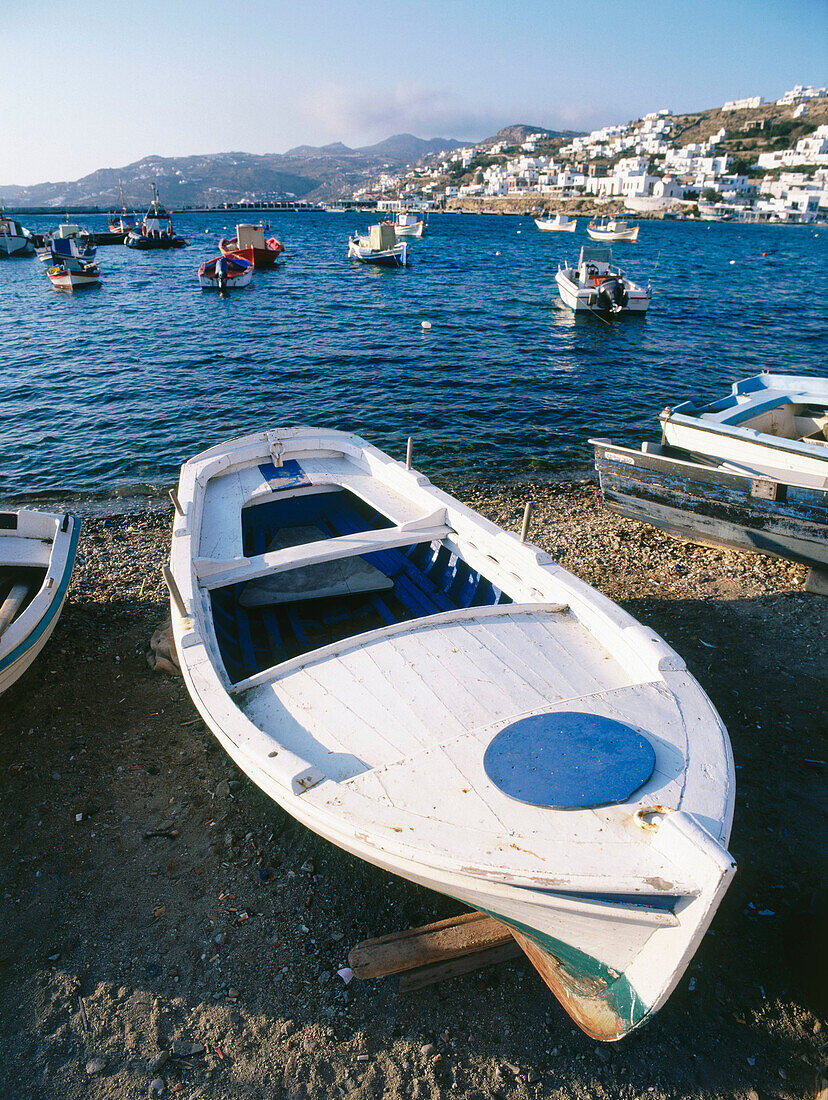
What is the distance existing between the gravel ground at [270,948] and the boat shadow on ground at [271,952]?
1cm

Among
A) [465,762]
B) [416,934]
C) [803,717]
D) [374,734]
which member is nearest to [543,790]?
[465,762]

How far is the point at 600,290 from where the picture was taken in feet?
96.2

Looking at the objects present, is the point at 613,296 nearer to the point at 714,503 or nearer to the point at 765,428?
the point at 765,428

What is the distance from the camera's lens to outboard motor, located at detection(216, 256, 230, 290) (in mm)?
39062

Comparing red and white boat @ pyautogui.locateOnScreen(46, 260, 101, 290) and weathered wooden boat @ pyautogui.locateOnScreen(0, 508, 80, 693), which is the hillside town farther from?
weathered wooden boat @ pyautogui.locateOnScreen(0, 508, 80, 693)

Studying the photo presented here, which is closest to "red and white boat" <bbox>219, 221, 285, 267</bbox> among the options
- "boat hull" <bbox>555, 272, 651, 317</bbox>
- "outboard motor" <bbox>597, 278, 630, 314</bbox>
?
"boat hull" <bbox>555, 272, 651, 317</bbox>

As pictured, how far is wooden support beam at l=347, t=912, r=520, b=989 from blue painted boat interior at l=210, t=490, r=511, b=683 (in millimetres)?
2582

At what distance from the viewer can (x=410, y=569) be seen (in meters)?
7.25

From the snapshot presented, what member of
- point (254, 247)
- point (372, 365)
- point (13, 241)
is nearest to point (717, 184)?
point (254, 247)

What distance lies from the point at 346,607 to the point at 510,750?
3849 millimetres

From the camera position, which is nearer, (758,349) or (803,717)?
(803,717)

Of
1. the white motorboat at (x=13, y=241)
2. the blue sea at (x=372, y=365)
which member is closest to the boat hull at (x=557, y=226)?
the blue sea at (x=372, y=365)

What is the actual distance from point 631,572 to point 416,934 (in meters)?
6.89

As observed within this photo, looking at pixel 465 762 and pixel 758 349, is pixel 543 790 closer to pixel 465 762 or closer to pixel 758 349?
pixel 465 762
